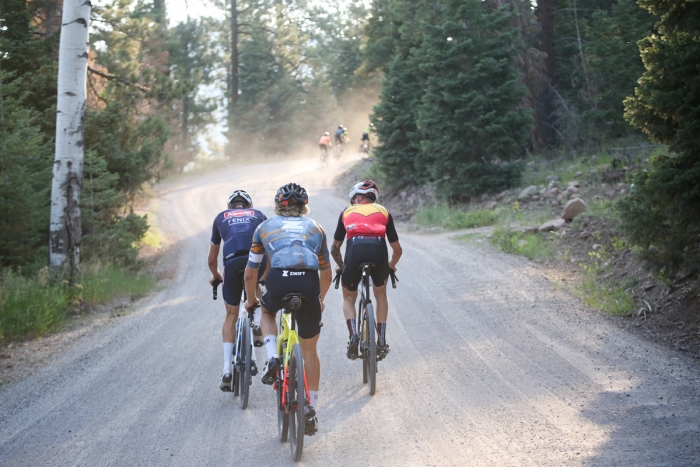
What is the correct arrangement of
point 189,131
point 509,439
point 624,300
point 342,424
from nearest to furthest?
point 509,439
point 342,424
point 624,300
point 189,131

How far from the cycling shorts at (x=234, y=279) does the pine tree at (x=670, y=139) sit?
512 cm

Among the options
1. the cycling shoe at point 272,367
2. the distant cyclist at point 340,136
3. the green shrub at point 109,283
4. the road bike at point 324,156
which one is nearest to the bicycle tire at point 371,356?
the cycling shoe at point 272,367

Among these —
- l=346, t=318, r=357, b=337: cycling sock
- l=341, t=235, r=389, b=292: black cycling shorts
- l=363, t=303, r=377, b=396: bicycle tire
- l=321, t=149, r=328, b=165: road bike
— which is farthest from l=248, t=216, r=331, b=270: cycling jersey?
l=321, t=149, r=328, b=165: road bike

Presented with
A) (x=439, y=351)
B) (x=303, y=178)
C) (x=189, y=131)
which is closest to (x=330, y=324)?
(x=439, y=351)

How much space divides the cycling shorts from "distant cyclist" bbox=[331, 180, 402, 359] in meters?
1.07

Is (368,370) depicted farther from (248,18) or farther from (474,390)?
(248,18)

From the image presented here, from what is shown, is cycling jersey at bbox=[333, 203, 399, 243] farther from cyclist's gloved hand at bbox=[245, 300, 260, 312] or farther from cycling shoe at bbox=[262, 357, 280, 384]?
cycling shoe at bbox=[262, 357, 280, 384]

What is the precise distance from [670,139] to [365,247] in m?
4.26

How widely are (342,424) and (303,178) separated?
30589mm

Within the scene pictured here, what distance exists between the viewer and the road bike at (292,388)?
5.58 m

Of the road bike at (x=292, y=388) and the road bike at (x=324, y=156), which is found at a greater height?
the road bike at (x=324, y=156)

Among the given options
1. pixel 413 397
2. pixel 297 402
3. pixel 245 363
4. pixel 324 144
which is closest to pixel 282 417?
pixel 297 402

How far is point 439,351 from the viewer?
8.81 metres

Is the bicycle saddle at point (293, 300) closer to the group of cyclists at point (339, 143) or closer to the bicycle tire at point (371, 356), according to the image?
the bicycle tire at point (371, 356)
